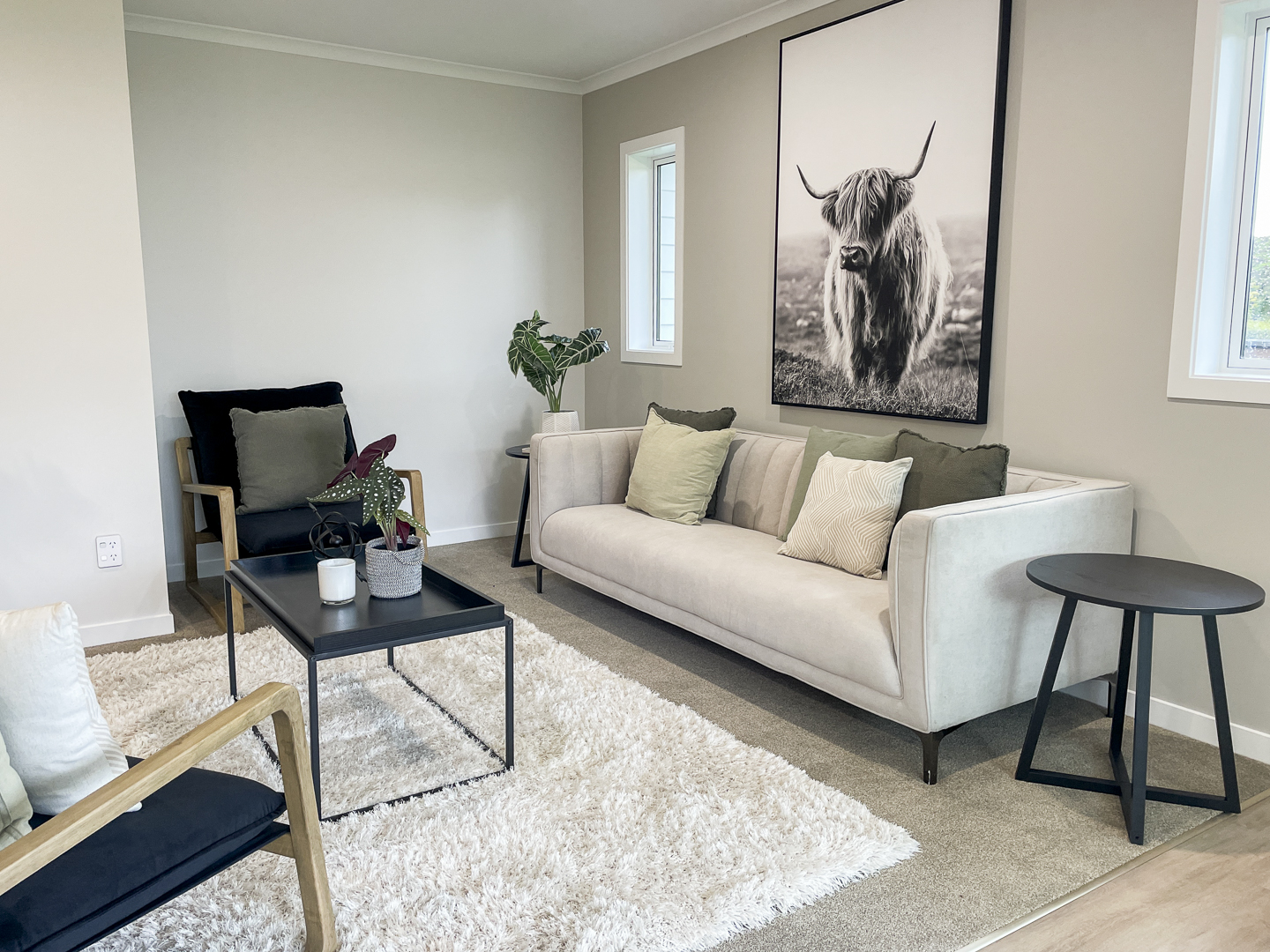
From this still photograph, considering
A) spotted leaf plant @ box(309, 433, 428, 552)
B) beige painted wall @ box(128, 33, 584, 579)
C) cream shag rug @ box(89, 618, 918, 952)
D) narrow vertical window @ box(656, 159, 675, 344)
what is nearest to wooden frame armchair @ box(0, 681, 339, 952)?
cream shag rug @ box(89, 618, 918, 952)

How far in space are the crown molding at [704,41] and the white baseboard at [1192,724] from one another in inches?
109

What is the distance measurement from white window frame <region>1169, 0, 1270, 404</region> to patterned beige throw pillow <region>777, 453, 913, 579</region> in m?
0.85

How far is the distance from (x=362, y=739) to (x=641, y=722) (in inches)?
31.7

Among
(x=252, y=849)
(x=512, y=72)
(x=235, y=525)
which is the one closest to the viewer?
(x=252, y=849)

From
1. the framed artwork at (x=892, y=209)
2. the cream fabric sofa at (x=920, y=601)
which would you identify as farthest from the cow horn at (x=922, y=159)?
the cream fabric sofa at (x=920, y=601)

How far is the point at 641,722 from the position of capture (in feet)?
9.39

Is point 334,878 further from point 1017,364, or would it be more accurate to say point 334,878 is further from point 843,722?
point 1017,364

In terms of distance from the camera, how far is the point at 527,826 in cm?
228

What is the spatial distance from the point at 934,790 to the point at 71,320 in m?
3.27

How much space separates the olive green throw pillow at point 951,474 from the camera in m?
2.93

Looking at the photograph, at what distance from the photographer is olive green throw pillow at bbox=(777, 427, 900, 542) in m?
3.36

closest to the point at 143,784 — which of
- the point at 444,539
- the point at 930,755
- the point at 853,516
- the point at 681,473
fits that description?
the point at 930,755

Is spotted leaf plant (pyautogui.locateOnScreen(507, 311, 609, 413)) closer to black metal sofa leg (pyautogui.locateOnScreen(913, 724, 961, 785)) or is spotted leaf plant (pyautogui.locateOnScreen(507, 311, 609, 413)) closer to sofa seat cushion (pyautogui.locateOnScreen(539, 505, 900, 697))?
sofa seat cushion (pyautogui.locateOnScreen(539, 505, 900, 697))

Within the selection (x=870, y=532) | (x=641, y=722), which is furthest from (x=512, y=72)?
(x=641, y=722)
